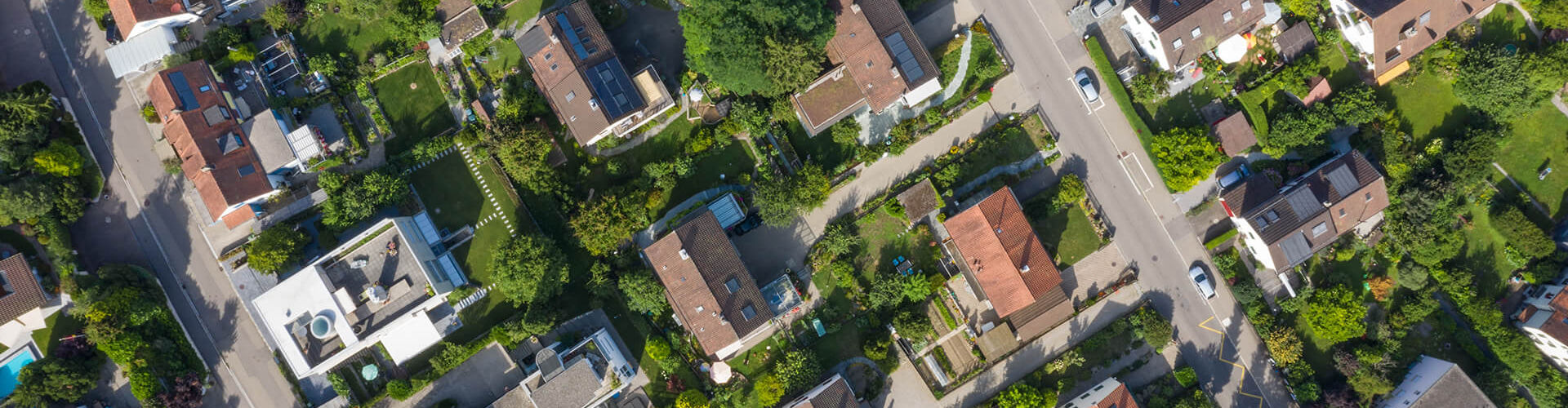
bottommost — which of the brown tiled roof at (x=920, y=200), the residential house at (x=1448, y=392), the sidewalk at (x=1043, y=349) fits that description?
the residential house at (x=1448, y=392)

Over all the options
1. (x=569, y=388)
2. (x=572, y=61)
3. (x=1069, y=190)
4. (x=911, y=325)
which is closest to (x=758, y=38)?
(x=572, y=61)

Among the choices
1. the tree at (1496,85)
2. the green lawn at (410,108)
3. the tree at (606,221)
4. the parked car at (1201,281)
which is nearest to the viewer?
the tree at (606,221)

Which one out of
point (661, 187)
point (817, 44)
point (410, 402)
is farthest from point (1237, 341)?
point (410, 402)

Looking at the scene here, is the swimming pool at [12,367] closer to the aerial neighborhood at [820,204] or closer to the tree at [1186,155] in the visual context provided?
the aerial neighborhood at [820,204]

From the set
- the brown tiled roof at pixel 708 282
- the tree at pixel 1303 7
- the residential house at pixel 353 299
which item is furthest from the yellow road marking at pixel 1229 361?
the residential house at pixel 353 299

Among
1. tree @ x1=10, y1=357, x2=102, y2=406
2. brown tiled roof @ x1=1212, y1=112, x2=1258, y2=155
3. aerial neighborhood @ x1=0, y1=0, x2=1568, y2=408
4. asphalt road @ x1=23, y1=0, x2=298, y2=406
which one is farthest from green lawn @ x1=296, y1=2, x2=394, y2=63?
brown tiled roof @ x1=1212, y1=112, x2=1258, y2=155

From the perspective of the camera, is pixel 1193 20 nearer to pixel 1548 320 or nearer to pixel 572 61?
pixel 1548 320

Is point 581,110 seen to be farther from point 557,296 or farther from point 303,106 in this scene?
point 303,106
